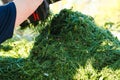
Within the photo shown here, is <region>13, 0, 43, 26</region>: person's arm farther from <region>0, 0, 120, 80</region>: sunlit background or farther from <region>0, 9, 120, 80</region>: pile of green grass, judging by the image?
<region>0, 9, 120, 80</region>: pile of green grass

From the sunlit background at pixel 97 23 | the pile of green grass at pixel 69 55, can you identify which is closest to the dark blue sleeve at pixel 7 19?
the sunlit background at pixel 97 23

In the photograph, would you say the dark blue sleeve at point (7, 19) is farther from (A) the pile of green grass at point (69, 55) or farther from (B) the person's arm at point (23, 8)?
(A) the pile of green grass at point (69, 55)

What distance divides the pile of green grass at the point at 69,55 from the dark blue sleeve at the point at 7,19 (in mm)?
1628

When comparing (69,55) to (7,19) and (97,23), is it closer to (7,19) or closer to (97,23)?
(7,19)

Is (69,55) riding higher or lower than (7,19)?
lower

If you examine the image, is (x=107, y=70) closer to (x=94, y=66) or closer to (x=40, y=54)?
(x=94, y=66)

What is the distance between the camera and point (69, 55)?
171 inches

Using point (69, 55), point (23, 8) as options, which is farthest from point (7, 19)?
point (69, 55)

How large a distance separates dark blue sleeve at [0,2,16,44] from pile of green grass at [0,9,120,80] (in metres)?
1.63

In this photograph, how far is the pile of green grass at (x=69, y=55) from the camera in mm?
3996

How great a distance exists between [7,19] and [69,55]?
1986 mm

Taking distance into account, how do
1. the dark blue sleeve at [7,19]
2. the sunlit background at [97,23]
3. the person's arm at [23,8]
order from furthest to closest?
the sunlit background at [97,23] → the person's arm at [23,8] → the dark blue sleeve at [7,19]

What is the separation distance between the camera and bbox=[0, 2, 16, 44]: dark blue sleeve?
8.02 feet

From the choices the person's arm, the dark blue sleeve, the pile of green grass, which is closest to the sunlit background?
the pile of green grass
